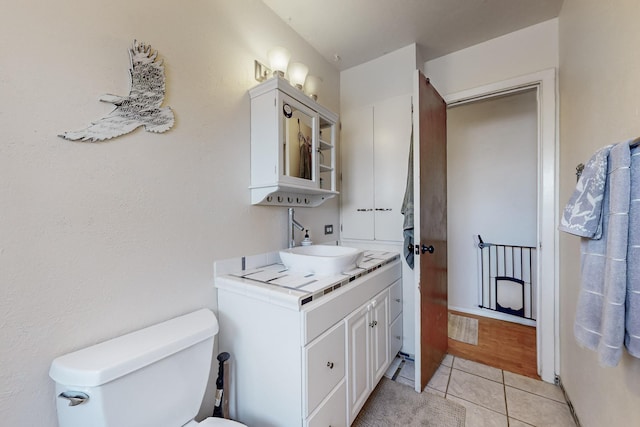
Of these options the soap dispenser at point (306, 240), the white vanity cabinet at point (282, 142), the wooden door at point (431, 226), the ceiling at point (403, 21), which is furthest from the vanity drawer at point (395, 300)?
the ceiling at point (403, 21)

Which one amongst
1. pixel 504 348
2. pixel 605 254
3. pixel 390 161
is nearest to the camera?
pixel 605 254

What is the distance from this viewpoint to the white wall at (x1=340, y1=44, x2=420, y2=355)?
6.39ft

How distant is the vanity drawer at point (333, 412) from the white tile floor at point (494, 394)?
707 mm

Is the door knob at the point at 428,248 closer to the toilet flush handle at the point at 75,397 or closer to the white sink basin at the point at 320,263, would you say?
the white sink basin at the point at 320,263

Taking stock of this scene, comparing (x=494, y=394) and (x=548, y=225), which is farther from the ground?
(x=548, y=225)

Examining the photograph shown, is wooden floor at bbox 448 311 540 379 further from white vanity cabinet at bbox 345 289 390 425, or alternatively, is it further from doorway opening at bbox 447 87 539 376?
white vanity cabinet at bbox 345 289 390 425

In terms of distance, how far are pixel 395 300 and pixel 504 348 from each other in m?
1.17

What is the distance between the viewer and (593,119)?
45.9 inches

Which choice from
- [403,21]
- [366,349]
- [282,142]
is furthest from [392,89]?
[366,349]

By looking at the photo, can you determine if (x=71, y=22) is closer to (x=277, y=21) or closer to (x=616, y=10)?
(x=277, y=21)

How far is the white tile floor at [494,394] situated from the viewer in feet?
4.59

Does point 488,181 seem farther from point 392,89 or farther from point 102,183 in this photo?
point 102,183

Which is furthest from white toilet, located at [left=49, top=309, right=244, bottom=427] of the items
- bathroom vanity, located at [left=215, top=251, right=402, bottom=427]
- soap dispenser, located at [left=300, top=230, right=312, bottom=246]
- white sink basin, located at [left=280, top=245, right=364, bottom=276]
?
soap dispenser, located at [left=300, top=230, right=312, bottom=246]

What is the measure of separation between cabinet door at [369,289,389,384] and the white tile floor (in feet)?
0.95
